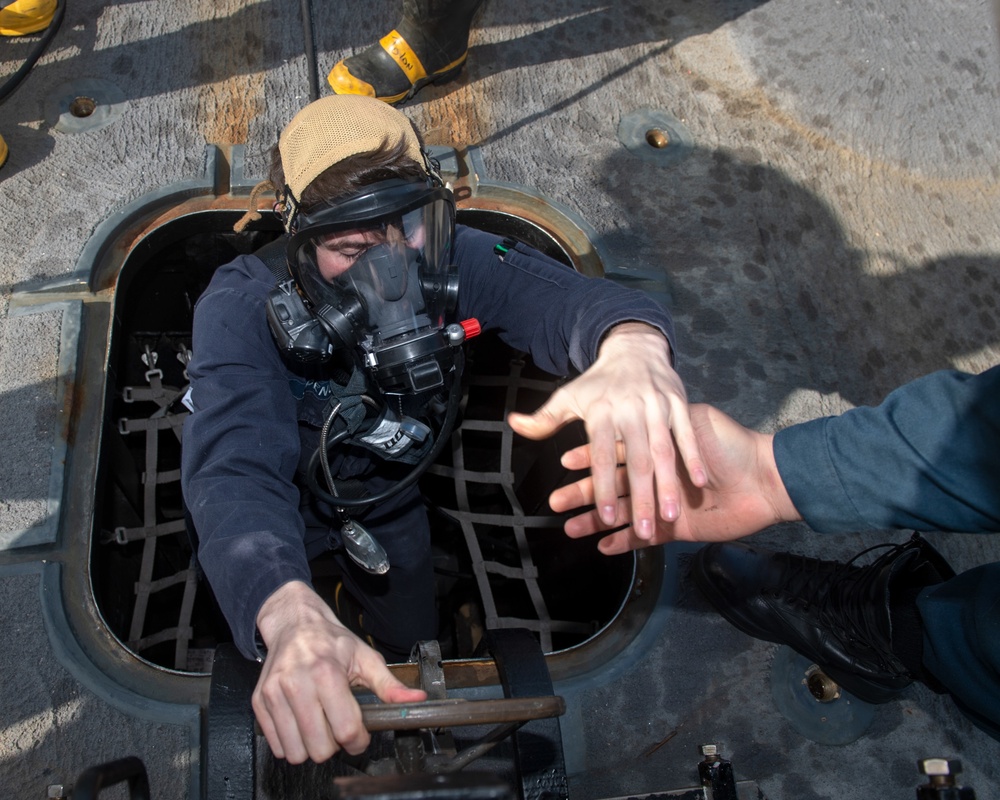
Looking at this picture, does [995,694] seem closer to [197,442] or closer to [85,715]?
[197,442]

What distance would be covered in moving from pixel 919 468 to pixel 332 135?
4.72ft

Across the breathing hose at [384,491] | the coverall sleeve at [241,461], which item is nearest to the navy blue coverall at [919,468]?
the breathing hose at [384,491]

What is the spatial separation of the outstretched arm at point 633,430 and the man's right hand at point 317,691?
49cm

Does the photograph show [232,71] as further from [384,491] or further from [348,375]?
[384,491]

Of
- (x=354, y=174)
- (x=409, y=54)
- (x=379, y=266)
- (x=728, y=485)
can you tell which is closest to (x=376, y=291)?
(x=379, y=266)

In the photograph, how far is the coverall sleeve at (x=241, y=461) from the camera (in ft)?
5.23

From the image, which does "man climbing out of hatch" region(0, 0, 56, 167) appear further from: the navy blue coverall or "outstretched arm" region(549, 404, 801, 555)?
the navy blue coverall

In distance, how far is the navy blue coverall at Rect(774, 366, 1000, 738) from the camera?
1588 millimetres

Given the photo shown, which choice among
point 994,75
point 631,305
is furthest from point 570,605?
point 994,75

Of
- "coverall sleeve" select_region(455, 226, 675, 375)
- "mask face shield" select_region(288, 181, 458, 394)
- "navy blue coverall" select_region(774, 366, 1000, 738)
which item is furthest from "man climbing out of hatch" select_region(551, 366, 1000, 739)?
"mask face shield" select_region(288, 181, 458, 394)

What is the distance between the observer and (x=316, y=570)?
2977 millimetres

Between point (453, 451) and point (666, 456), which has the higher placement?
point (453, 451)

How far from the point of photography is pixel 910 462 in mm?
1632

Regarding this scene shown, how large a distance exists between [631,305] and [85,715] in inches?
64.0
